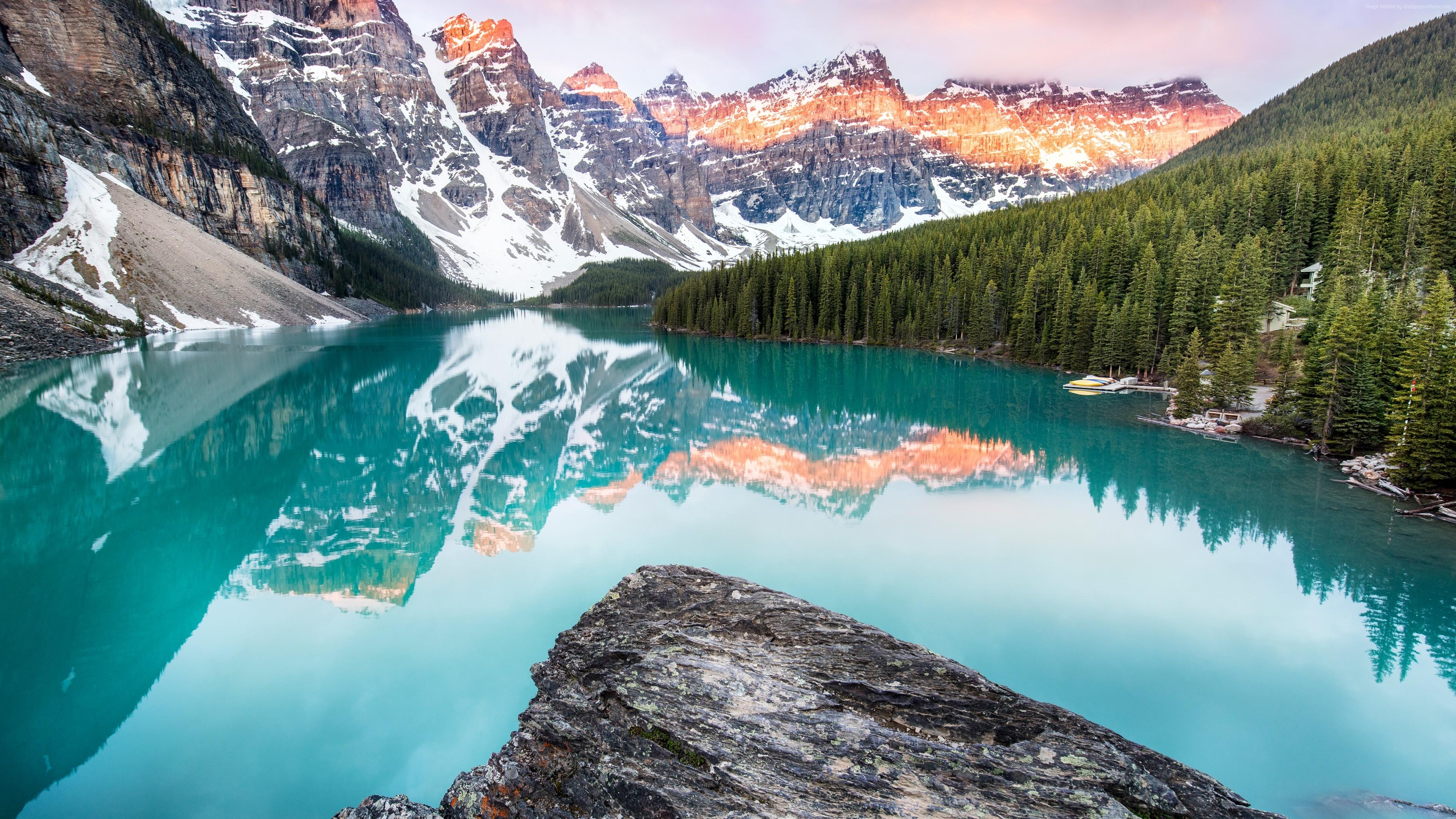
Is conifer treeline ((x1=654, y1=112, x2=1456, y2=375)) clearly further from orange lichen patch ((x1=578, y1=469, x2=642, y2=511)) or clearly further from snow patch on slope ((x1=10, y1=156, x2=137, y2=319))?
snow patch on slope ((x1=10, y1=156, x2=137, y2=319))

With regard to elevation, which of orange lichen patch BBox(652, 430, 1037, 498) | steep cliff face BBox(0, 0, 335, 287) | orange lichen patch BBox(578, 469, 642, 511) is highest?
steep cliff face BBox(0, 0, 335, 287)

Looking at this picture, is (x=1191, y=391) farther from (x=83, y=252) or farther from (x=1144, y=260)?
(x=83, y=252)

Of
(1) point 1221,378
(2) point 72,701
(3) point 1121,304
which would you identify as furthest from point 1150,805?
(3) point 1121,304

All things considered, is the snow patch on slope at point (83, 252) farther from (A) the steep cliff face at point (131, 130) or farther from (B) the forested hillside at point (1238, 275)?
(B) the forested hillside at point (1238, 275)

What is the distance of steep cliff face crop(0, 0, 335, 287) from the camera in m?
63.1

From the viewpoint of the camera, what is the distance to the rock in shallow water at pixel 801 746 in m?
4.88

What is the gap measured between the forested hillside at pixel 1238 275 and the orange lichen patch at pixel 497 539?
2415 cm

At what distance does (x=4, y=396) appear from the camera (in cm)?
2989

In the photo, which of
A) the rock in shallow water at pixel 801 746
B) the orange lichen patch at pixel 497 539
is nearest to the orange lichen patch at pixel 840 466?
the orange lichen patch at pixel 497 539

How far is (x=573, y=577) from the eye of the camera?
516 inches

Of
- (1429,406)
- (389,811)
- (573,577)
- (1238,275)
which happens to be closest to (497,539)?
(573,577)

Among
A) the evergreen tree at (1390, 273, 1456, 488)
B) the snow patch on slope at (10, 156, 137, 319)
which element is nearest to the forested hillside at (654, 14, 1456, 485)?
the evergreen tree at (1390, 273, 1456, 488)

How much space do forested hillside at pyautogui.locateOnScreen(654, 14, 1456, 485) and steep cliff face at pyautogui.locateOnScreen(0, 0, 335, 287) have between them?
222 ft

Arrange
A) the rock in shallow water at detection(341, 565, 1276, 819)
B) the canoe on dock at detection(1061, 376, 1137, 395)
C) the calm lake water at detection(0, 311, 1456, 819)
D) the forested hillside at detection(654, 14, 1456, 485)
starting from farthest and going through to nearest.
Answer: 1. the canoe on dock at detection(1061, 376, 1137, 395)
2. the forested hillside at detection(654, 14, 1456, 485)
3. the calm lake water at detection(0, 311, 1456, 819)
4. the rock in shallow water at detection(341, 565, 1276, 819)
